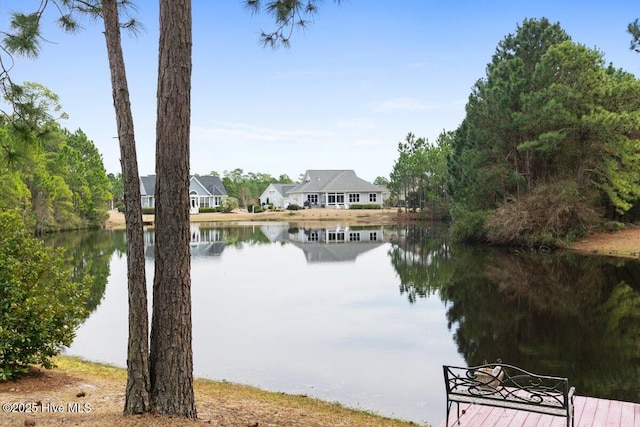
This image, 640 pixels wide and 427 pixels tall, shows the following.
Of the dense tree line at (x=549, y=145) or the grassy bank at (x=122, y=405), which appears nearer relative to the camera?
the grassy bank at (x=122, y=405)

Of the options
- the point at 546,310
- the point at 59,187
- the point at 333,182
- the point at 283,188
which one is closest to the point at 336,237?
the point at 59,187

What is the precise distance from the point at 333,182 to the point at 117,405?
209 feet

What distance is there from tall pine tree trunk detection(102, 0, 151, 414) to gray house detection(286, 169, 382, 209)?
62898 millimetres

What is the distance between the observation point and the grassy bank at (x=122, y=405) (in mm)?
4969

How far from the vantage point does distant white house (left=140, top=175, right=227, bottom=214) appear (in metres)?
68.8

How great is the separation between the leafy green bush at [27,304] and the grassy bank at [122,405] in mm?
332

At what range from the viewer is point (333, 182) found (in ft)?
227

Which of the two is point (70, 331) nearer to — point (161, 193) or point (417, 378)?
point (161, 193)

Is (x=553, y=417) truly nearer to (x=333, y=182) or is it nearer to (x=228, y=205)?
(x=333, y=182)

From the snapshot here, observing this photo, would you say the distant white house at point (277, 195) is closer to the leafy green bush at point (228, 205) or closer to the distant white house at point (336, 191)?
the distant white house at point (336, 191)

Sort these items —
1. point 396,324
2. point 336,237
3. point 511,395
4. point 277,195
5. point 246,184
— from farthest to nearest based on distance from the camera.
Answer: point 246,184 → point 277,195 → point 336,237 → point 396,324 → point 511,395

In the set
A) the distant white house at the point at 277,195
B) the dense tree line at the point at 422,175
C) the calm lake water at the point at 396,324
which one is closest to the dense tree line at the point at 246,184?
the distant white house at the point at 277,195

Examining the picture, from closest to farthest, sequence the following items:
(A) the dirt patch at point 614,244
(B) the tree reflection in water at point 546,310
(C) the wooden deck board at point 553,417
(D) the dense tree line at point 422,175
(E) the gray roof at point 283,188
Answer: (C) the wooden deck board at point 553,417, (B) the tree reflection in water at point 546,310, (A) the dirt patch at point 614,244, (D) the dense tree line at point 422,175, (E) the gray roof at point 283,188

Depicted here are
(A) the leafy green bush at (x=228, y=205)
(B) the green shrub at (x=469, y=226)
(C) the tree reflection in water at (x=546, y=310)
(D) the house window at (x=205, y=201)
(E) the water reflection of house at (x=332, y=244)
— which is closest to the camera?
(C) the tree reflection in water at (x=546, y=310)
